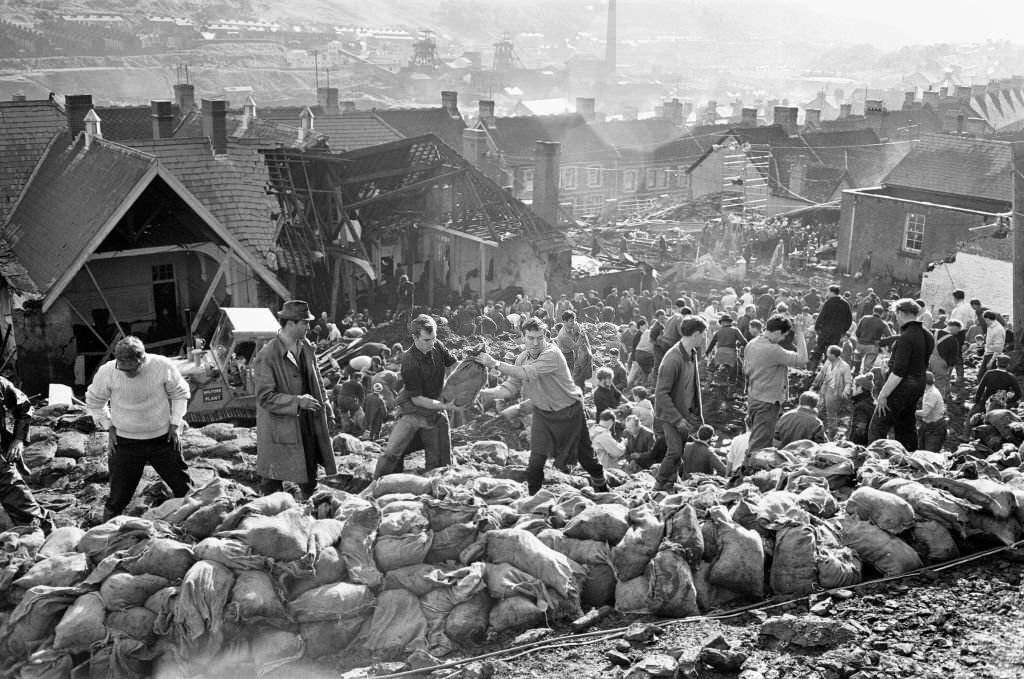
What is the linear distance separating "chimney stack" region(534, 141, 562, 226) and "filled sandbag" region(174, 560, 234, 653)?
83.8 ft

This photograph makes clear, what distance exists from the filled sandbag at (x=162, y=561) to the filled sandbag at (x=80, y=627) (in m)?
0.29

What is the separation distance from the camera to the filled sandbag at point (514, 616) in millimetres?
6004

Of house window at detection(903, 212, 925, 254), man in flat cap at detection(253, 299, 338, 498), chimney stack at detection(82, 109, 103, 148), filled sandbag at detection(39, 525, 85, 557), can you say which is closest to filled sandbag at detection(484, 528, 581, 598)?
man in flat cap at detection(253, 299, 338, 498)

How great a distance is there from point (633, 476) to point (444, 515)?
3.73 m

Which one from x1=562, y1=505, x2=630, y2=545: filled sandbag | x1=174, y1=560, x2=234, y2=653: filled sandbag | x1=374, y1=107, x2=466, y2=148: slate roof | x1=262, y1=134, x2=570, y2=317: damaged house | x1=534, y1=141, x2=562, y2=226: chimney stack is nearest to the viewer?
x1=174, y1=560, x2=234, y2=653: filled sandbag

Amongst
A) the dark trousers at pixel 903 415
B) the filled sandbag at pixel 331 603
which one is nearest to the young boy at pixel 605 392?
the dark trousers at pixel 903 415

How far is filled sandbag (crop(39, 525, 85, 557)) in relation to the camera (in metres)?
6.24

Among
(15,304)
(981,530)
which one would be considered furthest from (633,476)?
→ (15,304)

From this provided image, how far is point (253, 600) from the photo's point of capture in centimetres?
565

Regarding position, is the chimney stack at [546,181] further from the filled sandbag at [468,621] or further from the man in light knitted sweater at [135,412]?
the filled sandbag at [468,621]

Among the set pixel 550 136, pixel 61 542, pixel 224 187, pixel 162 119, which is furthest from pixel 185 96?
pixel 61 542

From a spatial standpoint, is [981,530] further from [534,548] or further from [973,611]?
[534,548]

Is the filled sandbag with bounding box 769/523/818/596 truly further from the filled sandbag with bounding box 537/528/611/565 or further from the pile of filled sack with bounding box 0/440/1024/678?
the filled sandbag with bounding box 537/528/611/565

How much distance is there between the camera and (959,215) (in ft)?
92.5
